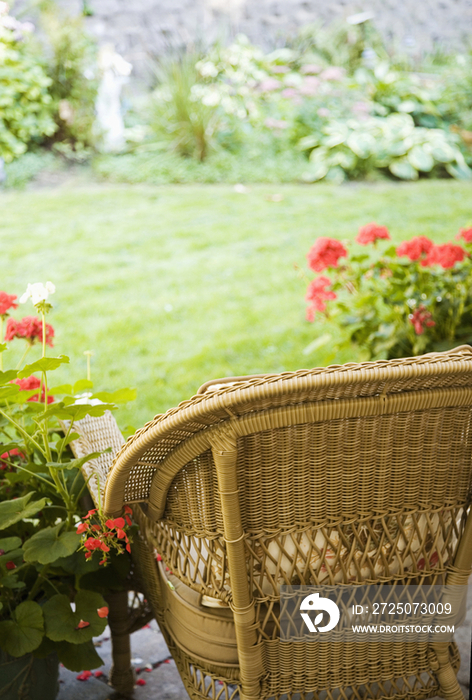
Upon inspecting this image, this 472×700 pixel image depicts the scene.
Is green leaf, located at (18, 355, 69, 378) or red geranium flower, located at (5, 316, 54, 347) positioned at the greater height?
green leaf, located at (18, 355, 69, 378)

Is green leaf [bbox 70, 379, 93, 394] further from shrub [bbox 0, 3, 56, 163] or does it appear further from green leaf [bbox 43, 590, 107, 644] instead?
shrub [bbox 0, 3, 56, 163]

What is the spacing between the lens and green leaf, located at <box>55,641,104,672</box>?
3.66 feet

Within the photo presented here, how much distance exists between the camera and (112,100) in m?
4.75

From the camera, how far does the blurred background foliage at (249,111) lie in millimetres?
4617

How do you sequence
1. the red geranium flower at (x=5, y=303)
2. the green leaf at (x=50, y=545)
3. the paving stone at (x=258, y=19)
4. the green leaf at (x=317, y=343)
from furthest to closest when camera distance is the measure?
the paving stone at (x=258, y=19) < the green leaf at (x=317, y=343) < the red geranium flower at (x=5, y=303) < the green leaf at (x=50, y=545)

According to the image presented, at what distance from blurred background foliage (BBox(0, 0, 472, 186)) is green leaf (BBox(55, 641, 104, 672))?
12.7 feet

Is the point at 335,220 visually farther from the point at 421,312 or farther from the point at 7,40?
the point at 7,40

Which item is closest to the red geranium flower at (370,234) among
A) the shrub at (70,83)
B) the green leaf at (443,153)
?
the green leaf at (443,153)

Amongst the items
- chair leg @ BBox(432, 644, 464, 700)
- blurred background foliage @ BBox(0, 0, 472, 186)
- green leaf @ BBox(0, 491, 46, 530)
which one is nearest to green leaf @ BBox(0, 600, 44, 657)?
green leaf @ BBox(0, 491, 46, 530)

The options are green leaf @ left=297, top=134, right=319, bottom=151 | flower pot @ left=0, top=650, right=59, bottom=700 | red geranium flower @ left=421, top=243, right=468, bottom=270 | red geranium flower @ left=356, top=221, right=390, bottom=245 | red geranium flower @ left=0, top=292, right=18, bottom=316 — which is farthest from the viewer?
green leaf @ left=297, top=134, right=319, bottom=151

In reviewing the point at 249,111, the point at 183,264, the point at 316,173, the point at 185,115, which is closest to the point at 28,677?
the point at 183,264

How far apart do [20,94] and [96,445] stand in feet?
12.9

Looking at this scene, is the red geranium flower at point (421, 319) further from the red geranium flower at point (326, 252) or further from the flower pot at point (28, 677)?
the flower pot at point (28, 677)

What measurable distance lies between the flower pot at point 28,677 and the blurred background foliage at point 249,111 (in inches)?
150
